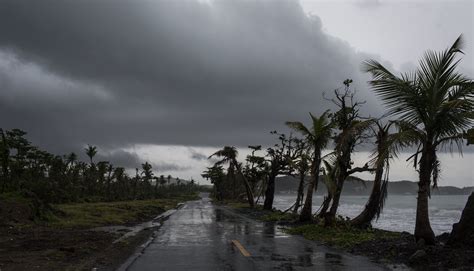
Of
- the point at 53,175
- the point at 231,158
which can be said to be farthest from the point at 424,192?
the point at 53,175

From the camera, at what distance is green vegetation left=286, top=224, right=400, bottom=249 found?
13.5 metres

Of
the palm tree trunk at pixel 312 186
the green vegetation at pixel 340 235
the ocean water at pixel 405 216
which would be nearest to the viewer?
the green vegetation at pixel 340 235

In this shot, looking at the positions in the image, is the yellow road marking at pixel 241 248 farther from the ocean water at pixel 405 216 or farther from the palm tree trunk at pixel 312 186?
the ocean water at pixel 405 216

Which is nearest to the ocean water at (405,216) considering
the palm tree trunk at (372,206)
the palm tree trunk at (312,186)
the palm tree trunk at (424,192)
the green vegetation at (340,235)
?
the palm tree trunk at (312,186)

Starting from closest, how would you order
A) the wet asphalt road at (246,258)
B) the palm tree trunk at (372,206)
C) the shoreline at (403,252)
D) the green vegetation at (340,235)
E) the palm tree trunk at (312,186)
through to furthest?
the shoreline at (403,252), the wet asphalt road at (246,258), the green vegetation at (340,235), the palm tree trunk at (372,206), the palm tree trunk at (312,186)

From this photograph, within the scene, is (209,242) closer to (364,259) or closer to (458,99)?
(364,259)

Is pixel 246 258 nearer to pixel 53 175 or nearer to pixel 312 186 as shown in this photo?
pixel 312 186

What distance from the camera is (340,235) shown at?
15.1 m

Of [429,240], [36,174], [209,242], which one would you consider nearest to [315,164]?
[209,242]

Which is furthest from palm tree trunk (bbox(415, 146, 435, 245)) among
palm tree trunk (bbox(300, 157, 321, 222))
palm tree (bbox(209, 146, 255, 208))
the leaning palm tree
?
palm tree (bbox(209, 146, 255, 208))

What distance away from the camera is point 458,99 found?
10.4 meters

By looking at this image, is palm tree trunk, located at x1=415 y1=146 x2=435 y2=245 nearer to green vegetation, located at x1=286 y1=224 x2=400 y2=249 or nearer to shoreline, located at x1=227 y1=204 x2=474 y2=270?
shoreline, located at x1=227 y1=204 x2=474 y2=270

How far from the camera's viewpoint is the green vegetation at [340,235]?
13.5m

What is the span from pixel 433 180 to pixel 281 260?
5.38 metres
